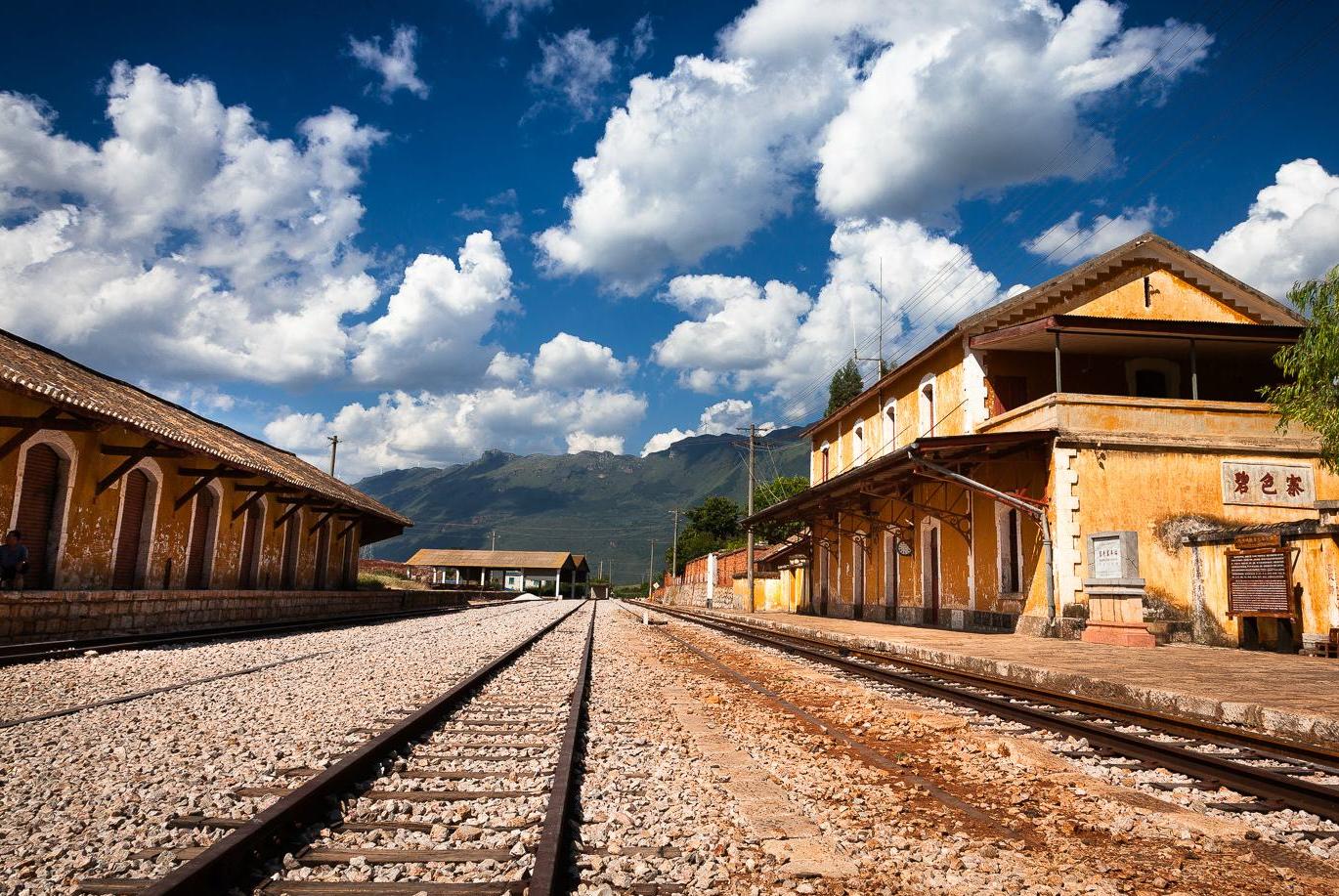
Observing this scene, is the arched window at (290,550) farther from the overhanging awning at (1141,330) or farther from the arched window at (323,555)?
the overhanging awning at (1141,330)

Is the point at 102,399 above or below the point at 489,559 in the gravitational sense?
above

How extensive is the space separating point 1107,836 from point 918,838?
0.92 m

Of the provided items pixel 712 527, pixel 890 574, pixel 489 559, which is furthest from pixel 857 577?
pixel 489 559

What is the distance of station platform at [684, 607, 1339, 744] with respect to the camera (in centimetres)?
677

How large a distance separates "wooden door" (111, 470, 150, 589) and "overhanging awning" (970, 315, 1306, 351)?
18.8 metres

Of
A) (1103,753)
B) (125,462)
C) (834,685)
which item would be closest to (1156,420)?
(834,685)

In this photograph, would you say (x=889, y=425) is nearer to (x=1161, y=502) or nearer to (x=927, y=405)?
(x=927, y=405)

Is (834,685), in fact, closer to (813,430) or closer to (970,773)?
(970,773)

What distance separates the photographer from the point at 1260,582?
45.6 ft

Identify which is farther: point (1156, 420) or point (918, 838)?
point (1156, 420)

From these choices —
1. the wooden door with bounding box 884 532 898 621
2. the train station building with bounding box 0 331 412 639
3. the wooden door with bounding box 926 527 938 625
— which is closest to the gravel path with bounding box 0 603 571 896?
the train station building with bounding box 0 331 412 639

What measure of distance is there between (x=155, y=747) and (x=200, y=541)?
16.9 m

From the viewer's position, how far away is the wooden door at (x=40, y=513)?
14.0 metres

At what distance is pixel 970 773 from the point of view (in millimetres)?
5078
